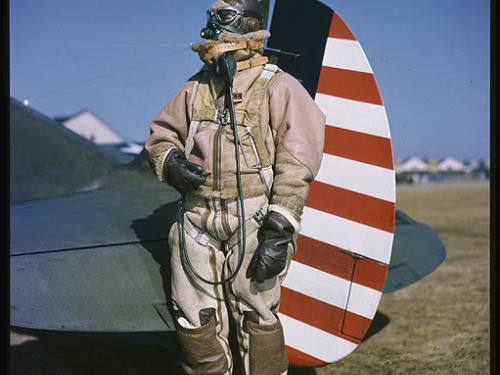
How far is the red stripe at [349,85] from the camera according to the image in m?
2.54

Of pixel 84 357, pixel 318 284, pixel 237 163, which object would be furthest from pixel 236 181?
pixel 84 357

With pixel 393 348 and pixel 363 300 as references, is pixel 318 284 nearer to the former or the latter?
pixel 363 300

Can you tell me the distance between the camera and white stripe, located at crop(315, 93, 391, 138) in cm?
253

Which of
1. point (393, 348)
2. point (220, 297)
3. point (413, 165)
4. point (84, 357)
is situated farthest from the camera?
point (413, 165)

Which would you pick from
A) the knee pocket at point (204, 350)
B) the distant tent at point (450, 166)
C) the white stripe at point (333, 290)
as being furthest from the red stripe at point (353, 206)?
the distant tent at point (450, 166)

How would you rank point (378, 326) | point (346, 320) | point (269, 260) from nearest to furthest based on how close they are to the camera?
1. point (269, 260)
2. point (346, 320)
3. point (378, 326)

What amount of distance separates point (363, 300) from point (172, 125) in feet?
3.86

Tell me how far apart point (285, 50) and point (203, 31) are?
68cm

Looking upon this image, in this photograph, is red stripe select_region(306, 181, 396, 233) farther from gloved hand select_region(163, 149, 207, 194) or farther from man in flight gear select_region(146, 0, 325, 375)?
gloved hand select_region(163, 149, 207, 194)

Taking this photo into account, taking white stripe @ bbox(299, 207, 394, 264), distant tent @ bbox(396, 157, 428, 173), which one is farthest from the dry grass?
distant tent @ bbox(396, 157, 428, 173)

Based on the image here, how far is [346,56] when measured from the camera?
8.49 feet

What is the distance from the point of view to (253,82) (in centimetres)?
222
